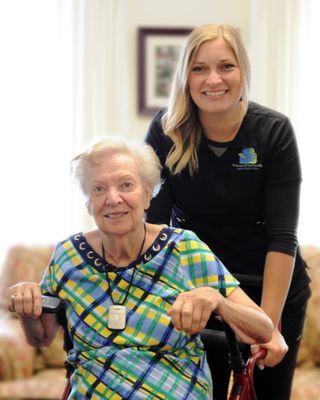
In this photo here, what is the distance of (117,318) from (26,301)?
230mm

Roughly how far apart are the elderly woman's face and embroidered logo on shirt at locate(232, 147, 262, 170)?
1.10 ft

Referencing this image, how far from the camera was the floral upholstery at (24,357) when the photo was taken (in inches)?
120

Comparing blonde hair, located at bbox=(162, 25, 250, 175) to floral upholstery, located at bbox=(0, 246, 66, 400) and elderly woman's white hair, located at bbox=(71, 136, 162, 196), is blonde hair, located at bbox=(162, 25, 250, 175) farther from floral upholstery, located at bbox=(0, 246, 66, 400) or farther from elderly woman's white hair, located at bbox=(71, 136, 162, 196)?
floral upholstery, located at bbox=(0, 246, 66, 400)

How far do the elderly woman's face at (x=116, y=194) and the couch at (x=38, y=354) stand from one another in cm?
150

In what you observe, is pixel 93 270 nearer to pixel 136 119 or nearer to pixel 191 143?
pixel 191 143

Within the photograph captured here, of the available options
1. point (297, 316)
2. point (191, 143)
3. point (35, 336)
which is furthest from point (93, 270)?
point (297, 316)

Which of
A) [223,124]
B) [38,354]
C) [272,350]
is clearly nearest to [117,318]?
[272,350]

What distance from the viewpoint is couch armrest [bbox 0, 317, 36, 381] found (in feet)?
10.2

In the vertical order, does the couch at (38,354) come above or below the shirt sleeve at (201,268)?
below

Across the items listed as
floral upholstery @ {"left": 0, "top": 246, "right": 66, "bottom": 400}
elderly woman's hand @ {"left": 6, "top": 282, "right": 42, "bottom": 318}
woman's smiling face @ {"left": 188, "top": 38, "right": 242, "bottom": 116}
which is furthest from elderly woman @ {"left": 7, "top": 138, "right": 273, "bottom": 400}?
floral upholstery @ {"left": 0, "top": 246, "right": 66, "bottom": 400}

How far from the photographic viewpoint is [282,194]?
6.46ft

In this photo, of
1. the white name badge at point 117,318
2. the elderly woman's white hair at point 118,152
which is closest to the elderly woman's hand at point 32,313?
the white name badge at point 117,318

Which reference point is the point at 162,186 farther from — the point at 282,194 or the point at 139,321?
the point at 139,321

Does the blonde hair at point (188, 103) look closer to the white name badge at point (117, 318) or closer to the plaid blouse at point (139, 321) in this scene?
the plaid blouse at point (139, 321)
